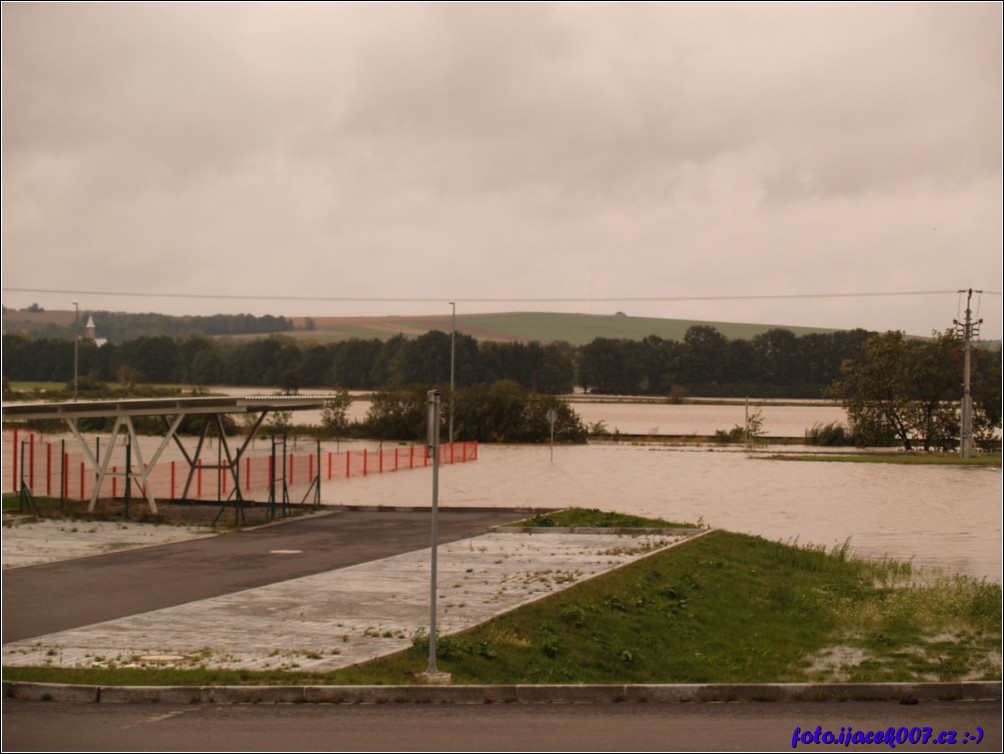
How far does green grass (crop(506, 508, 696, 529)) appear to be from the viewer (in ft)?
97.5

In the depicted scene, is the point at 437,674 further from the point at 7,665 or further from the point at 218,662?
the point at 7,665

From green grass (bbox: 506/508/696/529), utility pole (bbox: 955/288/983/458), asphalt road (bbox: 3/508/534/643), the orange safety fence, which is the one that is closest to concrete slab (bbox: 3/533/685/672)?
asphalt road (bbox: 3/508/534/643)

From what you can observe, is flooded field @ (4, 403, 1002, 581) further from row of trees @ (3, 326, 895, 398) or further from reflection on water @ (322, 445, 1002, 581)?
row of trees @ (3, 326, 895, 398)

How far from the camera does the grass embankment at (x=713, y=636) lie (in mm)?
14133

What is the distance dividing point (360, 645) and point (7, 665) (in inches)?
163

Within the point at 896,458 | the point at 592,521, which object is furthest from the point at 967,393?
the point at 592,521

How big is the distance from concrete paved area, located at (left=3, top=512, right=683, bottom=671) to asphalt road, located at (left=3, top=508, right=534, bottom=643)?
0.30m

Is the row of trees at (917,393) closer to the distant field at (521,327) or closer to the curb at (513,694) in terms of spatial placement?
the distant field at (521,327)

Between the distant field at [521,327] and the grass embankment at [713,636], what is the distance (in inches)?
2977

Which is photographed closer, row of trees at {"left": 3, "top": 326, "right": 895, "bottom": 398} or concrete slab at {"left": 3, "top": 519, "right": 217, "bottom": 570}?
concrete slab at {"left": 3, "top": 519, "right": 217, "bottom": 570}

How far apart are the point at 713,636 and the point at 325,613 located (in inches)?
222

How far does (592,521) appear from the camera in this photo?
30.4m

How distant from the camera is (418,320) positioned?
411 feet

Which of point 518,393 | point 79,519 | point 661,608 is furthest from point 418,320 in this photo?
point 661,608
